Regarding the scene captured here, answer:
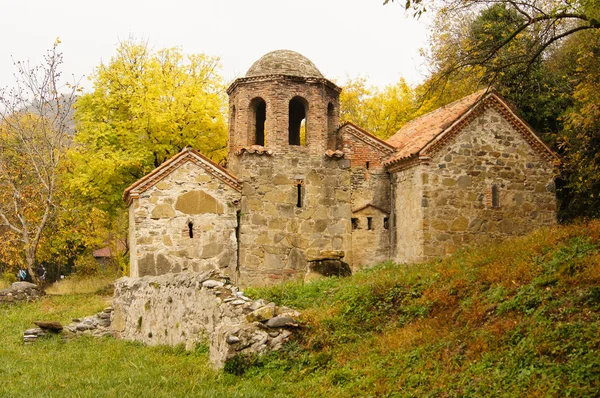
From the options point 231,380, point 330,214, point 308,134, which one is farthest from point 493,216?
point 231,380

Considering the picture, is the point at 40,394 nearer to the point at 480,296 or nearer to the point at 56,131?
the point at 480,296

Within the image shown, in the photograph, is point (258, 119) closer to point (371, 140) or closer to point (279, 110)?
point (279, 110)

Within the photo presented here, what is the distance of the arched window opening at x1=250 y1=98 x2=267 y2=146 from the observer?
1830 centimetres

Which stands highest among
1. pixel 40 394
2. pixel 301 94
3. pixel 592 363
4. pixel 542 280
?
pixel 301 94

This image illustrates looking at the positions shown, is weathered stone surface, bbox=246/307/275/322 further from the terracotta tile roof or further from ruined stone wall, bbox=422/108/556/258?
the terracotta tile roof

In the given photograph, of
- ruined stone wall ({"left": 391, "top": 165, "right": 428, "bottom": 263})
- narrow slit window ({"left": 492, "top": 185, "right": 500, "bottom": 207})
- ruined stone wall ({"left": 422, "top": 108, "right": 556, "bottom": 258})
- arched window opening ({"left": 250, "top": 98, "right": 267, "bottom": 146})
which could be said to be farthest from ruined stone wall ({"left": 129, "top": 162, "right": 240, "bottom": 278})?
narrow slit window ({"left": 492, "top": 185, "right": 500, "bottom": 207})

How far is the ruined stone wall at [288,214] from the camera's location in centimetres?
1708

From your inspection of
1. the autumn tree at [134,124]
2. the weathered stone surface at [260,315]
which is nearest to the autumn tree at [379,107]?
the autumn tree at [134,124]

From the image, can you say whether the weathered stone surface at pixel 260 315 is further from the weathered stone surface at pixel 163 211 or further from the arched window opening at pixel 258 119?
the arched window opening at pixel 258 119

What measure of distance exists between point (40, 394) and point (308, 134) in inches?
468

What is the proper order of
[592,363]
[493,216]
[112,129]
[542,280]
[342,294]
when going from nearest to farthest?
[592,363] < [542,280] < [342,294] < [493,216] < [112,129]

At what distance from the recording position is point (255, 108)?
18469 millimetres

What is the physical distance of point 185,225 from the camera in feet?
54.3

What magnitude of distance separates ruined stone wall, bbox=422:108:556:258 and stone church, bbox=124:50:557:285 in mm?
30
